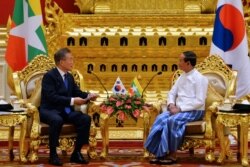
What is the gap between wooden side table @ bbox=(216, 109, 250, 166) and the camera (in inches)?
231

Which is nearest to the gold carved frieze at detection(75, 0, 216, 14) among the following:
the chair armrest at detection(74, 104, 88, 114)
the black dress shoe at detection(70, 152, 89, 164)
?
the chair armrest at detection(74, 104, 88, 114)

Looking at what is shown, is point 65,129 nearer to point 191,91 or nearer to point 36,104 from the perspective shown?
point 36,104

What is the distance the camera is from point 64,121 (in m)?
6.10

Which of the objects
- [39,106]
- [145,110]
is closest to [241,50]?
[145,110]

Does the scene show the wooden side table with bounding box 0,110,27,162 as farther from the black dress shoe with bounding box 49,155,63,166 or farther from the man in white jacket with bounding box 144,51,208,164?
the man in white jacket with bounding box 144,51,208,164

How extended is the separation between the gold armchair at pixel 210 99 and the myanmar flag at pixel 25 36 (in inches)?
105

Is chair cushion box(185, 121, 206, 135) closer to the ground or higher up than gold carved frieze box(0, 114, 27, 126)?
closer to the ground

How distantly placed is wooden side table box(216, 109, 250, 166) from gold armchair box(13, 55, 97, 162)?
1255mm

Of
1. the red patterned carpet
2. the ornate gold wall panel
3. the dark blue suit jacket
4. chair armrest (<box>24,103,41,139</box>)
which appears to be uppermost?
the ornate gold wall panel

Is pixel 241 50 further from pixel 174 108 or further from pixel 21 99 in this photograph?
pixel 21 99

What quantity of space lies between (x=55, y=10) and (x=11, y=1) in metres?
0.94

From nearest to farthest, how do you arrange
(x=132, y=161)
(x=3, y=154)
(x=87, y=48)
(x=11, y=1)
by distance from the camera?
(x=132, y=161) → (x=3, y=154) → (x=87, y=48) → (x=11, y=1)

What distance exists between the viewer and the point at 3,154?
21.9 ft

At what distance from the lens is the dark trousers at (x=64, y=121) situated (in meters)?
5.85
